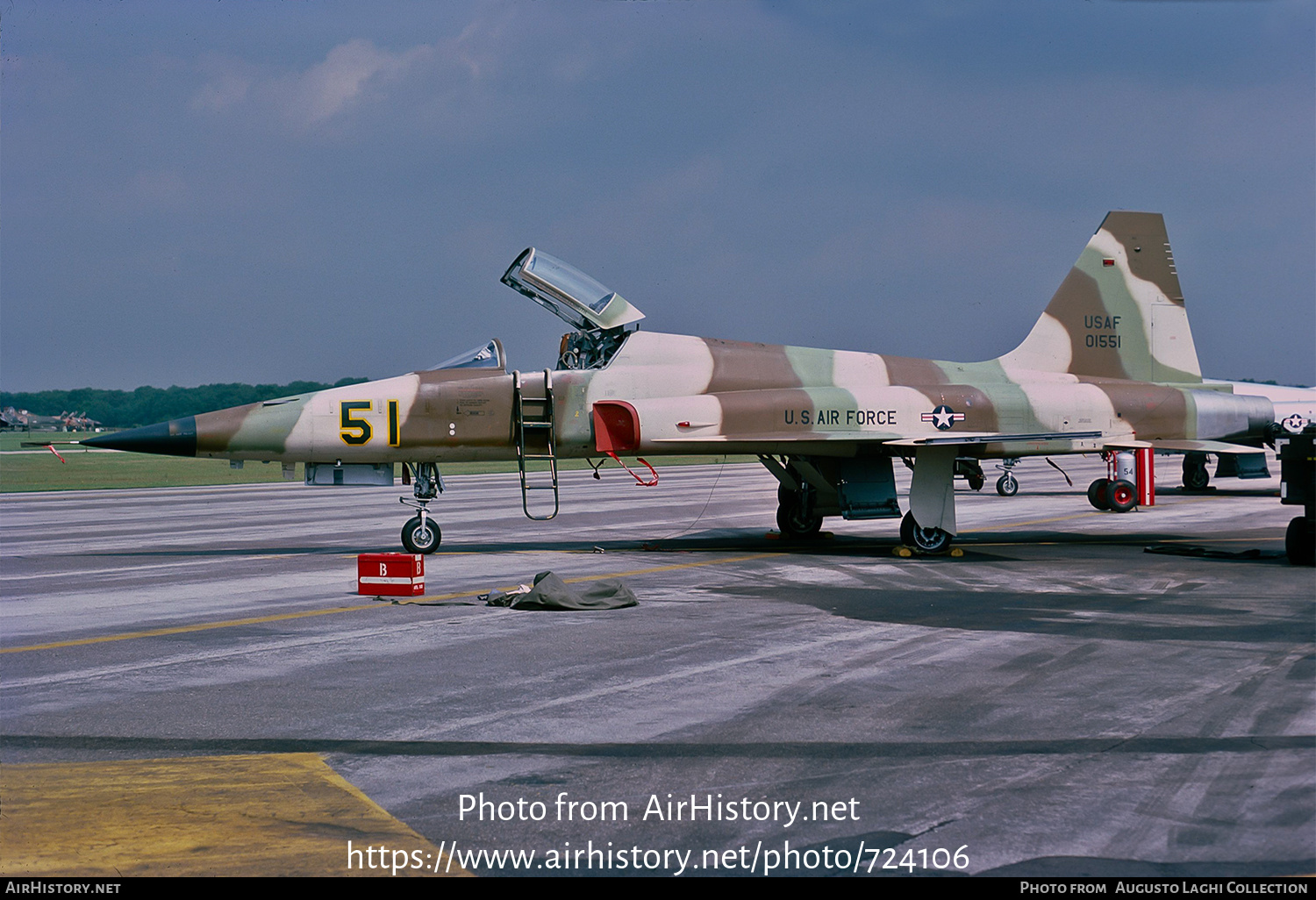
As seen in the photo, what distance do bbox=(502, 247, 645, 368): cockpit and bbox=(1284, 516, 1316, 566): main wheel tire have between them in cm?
916

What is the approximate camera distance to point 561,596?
37.7 feet

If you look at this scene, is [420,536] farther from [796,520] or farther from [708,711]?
[708,711]

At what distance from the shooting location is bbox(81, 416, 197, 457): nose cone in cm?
1473

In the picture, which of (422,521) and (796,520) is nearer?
(422,521)

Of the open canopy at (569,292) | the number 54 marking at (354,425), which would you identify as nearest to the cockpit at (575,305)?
the open canopy at (569,292)

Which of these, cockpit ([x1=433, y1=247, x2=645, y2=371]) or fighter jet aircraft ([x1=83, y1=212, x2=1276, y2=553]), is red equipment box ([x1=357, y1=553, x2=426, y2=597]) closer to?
fighter jet aircraft ([x1=83, y1=212, x2=1276, y2=553])

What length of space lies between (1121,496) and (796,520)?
31.5 feet

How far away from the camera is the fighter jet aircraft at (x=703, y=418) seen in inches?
610

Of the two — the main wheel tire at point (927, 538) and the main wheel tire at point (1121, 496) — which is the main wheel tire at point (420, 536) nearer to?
the main wheel tire at point (927, 538)

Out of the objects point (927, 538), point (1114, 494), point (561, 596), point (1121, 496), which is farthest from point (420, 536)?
point (1121, 496)

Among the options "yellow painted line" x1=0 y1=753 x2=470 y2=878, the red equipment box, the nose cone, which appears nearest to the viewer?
"yellow painted line" x1=0 y1=753 x2=470 y2=878

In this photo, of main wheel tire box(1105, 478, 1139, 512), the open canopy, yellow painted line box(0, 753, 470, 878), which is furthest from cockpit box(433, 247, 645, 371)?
main wheel tire box(1105, 478, 1139, 512)
